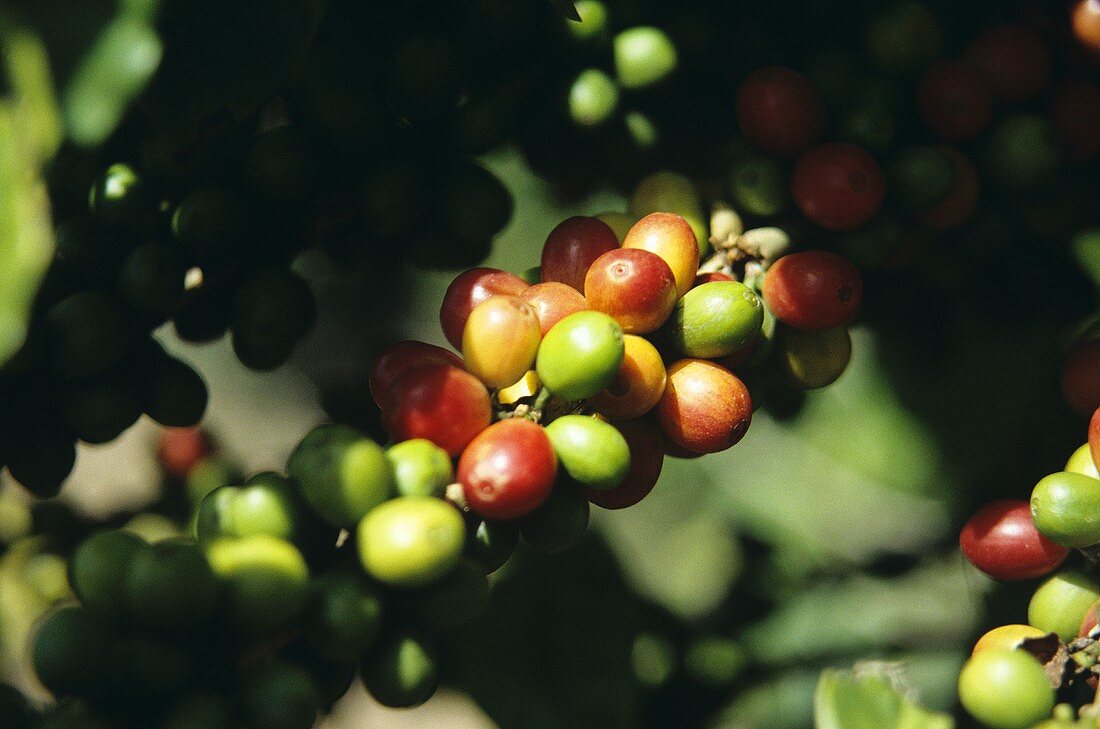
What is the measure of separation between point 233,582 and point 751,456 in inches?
43.4

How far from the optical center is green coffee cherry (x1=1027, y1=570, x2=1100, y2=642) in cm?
96

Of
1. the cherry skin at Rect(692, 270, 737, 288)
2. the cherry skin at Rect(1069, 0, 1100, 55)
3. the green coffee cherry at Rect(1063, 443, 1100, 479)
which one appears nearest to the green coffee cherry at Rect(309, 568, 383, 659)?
the cherry skin at Rect(692, 270, 737, 288)

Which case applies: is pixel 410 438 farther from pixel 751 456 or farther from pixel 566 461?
pixel 751 456

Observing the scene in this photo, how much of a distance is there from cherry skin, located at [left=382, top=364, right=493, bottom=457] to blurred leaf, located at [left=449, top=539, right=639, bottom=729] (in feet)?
2.17

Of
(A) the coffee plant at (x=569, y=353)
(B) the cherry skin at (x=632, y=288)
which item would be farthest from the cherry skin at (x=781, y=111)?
(B) the cherry skin at (x=632, y=288)

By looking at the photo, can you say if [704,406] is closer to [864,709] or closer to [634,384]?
[634,384]

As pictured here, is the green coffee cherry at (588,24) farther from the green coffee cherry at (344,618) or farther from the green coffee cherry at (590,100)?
the green coffee cherry at (344,618)

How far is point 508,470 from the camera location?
31.9 inches

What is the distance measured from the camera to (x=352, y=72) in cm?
109

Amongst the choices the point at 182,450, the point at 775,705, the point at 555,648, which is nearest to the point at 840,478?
the point at 775,705

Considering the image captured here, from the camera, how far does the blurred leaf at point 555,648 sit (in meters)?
1.41

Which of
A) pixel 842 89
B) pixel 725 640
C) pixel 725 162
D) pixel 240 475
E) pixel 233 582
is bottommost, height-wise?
pixel 240 475

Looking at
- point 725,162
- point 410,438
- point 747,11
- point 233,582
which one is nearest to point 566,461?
point 410,438

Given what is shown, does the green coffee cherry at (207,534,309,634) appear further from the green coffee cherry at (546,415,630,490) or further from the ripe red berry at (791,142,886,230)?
the ripe red berry at (791,142,886,230)
